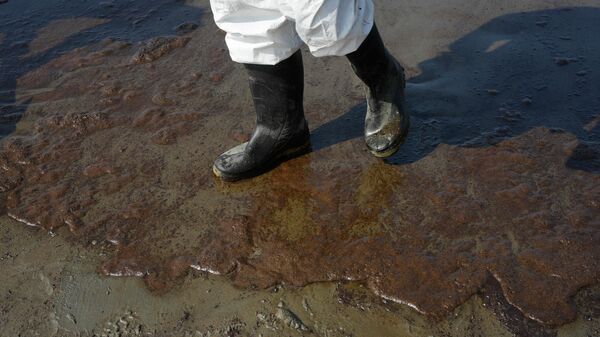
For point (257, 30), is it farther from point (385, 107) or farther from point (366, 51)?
point (385, 107)

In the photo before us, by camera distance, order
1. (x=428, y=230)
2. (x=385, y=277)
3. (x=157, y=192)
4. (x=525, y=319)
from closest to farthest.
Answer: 1. (x=525, y=319)
2. (x=385, y=277)
3. (x=428, y=230)
4. (x=157, y=192)

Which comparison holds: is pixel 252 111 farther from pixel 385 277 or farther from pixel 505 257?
pixel 505 257

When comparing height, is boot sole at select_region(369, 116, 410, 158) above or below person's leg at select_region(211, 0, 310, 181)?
below

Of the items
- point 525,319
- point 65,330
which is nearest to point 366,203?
point 525,319

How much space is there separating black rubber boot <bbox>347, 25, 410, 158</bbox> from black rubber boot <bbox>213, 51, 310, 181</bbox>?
0.80 feet

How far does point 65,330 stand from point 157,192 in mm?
604

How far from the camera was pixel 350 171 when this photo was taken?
205cm

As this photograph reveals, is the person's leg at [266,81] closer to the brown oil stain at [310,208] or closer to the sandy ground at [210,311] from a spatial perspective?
the brown oil stain at [310,208]

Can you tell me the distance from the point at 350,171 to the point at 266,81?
1.52ft

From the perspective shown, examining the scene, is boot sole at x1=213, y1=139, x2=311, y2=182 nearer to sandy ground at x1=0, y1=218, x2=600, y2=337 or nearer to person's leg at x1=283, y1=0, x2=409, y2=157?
person's leg at x1=283, y1=0, x2=409, y2=157

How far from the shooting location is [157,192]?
2059 millimetres

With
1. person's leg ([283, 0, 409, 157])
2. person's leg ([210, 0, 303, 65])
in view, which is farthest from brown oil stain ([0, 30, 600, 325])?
person's leg ([210, 0, 303, 65])

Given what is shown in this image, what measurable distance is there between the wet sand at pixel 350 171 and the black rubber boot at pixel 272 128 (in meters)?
0.06

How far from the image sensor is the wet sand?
1.69 m
